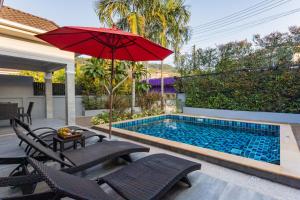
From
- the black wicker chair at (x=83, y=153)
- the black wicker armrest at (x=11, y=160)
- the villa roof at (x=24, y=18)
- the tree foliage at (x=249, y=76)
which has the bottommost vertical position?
the black wicker chair at (x=83, y=153)

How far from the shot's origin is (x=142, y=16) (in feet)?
34.1

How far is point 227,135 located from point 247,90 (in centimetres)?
433

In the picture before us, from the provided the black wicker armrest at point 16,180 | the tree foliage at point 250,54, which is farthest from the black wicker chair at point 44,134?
the tree foliage at point 250,54

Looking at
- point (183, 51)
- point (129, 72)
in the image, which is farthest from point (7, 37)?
point (183, 51)

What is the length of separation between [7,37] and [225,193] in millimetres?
7730

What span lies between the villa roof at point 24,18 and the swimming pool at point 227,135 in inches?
201

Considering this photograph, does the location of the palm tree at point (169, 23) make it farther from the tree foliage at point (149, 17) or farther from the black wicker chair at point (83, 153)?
the black wicker chair at point (83, 153)

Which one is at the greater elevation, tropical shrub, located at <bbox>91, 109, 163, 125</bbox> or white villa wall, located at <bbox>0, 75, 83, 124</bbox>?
white villa wall, located at <bbox>0, 75, 83, 124</bbox>

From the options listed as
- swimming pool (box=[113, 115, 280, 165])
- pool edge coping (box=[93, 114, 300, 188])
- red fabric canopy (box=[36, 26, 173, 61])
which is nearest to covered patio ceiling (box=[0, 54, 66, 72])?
red fabric canopy (box=[36, 26, 173, 61])

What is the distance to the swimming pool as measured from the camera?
17.5 feet

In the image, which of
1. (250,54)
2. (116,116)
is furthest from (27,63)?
(250,54)

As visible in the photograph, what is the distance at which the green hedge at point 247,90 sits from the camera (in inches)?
346

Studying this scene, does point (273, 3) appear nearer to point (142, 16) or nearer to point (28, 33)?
point (142, 16)

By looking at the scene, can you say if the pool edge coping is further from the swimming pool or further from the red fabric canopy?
the red fabric canopy
